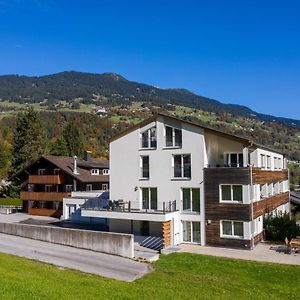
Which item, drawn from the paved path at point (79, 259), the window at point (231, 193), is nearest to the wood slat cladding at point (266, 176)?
the window at point (231, 193)

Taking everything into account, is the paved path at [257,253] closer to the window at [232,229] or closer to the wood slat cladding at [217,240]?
the wood slat cladding at [217,240]

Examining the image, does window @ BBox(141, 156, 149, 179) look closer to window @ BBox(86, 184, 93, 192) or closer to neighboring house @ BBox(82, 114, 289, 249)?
neighboring house @ BBox(82, 114, 289, 249)

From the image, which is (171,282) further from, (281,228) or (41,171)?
(41,171)

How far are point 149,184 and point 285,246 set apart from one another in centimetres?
1096

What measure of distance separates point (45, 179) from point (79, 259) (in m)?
25.9

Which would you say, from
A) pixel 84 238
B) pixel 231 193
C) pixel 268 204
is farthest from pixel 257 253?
pixel 84 238

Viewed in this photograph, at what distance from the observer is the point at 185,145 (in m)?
30.4

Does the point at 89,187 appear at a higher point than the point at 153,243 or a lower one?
higher

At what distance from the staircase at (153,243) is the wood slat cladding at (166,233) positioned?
15.7 inches

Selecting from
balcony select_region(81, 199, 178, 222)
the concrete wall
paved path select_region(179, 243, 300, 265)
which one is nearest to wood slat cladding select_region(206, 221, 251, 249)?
paved path select_region(179, 243, 300, 265)

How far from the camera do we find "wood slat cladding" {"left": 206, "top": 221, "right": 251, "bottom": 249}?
91.4 ft

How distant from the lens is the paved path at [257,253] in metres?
24.7

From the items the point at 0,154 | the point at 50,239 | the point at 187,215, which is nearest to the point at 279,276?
the point at 187,215

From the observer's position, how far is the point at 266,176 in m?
32.7
